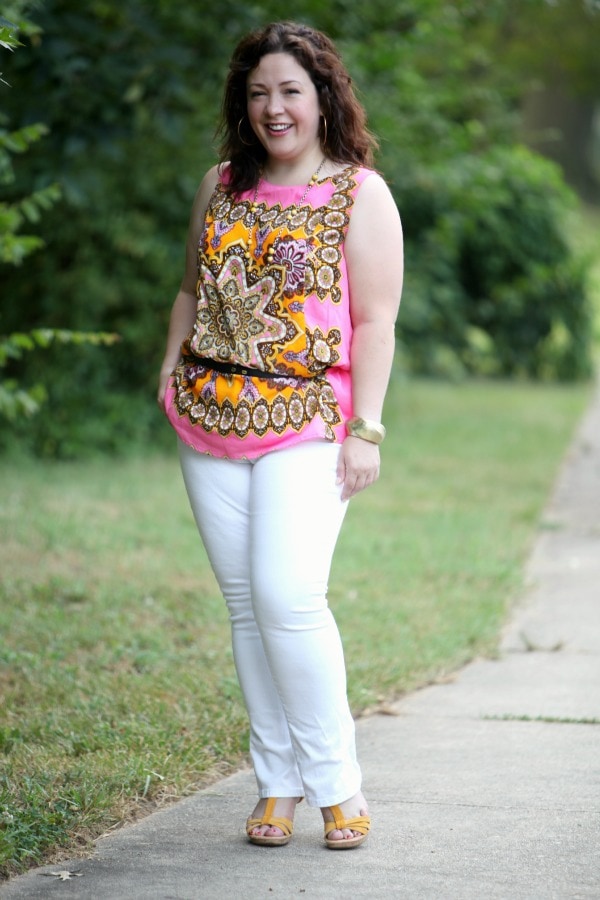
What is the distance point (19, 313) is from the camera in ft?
32.2

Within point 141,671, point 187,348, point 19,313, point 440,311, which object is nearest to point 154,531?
point 141,671

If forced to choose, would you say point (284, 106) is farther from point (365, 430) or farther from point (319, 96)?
point (365, 430)

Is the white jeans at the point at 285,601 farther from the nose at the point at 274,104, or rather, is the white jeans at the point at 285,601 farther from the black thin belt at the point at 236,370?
the nose at the point at 274,104

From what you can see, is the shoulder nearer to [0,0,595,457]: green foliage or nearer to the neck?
the neck

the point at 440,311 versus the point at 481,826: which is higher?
the point at 440,311

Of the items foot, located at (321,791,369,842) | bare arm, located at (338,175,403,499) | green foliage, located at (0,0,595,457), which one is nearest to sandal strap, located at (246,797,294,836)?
foot, located at (321,791,369,842)

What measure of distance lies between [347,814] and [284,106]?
1724mm

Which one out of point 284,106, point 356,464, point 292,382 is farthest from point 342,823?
point 284,106

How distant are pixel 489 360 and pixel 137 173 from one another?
7677 millimetres

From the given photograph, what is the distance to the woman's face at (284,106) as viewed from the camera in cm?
322

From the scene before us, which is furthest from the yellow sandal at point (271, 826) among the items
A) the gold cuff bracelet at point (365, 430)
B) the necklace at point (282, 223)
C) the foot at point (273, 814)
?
the necklace at point (282, 223)

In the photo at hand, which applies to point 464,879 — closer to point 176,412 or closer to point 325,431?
point 325,431

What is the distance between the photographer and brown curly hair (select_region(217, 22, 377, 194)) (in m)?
3.25

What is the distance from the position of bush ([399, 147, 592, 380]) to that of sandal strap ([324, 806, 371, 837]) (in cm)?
1090
